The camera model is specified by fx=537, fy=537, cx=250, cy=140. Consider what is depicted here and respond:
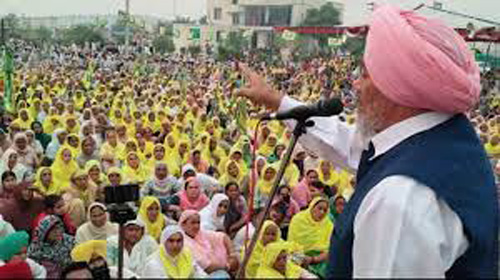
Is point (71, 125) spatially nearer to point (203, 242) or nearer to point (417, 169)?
point (203, 242)

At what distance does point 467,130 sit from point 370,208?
36cm

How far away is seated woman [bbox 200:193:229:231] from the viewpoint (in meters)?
5.79

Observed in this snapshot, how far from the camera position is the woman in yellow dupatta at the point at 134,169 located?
7520mm

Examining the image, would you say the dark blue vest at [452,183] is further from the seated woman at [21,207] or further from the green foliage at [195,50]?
the green foliage at [195,50]

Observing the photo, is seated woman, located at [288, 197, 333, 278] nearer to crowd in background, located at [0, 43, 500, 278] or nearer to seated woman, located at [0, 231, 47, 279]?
crowd in background, located at [0, 43, 500, 278]

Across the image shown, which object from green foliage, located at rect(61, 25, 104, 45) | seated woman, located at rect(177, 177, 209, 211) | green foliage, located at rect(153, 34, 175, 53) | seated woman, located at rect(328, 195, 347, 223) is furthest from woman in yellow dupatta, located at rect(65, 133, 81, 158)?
green foliage, located at rect(153, 34, 175, 53)

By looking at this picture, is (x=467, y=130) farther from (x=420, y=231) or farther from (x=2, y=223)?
(x=2, y=223)

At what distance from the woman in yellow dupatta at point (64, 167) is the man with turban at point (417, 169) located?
6.22 m

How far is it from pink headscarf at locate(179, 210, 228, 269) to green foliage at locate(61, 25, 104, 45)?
3957 centimetres

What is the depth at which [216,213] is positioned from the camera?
5.84 m

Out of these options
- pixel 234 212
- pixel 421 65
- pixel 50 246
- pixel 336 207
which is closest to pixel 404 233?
pixel 421 65

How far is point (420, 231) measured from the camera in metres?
1.04

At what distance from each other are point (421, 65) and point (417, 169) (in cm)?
24

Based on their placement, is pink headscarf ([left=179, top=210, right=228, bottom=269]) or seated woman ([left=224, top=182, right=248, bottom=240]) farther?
seated woman ([left=224, top=182, right=248, bottom=240])
